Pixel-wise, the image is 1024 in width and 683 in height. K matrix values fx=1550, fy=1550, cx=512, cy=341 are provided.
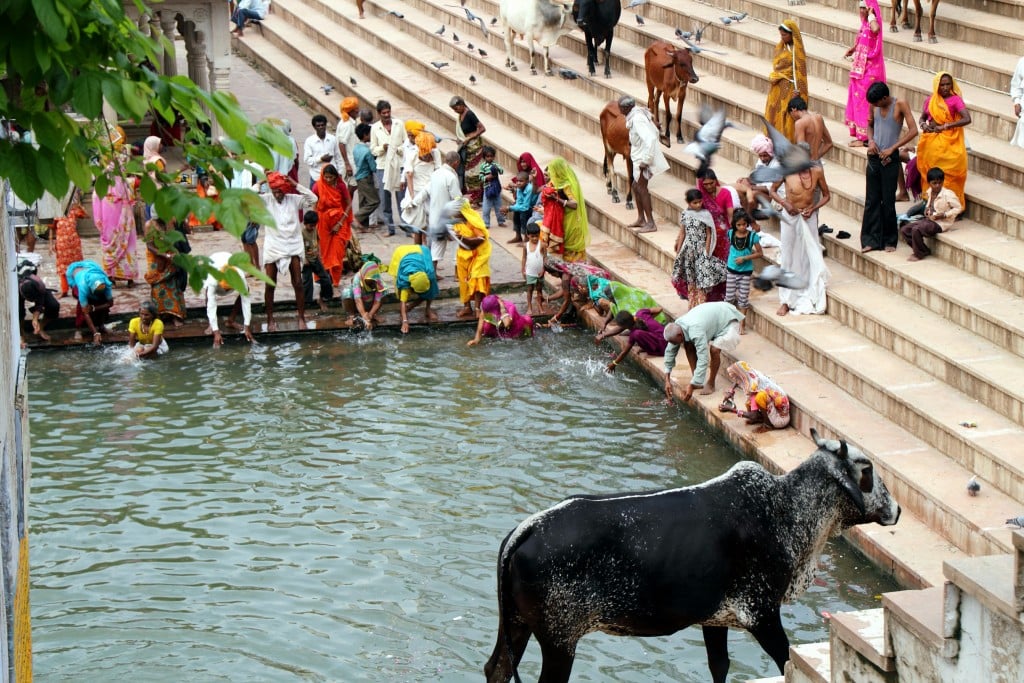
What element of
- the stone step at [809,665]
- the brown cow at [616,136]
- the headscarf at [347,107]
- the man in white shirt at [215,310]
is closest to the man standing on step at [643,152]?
the brown cow at [616,136]

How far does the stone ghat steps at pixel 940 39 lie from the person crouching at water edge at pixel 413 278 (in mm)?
5652

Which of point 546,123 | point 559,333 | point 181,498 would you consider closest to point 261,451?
point 181,498

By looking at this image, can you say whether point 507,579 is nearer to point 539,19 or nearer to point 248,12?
point 539,19

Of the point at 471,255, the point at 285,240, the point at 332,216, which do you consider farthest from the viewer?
the point at 332,216

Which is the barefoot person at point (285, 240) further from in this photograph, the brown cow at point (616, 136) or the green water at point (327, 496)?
the brown cow at point (616, 136)

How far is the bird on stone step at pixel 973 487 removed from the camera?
957cm

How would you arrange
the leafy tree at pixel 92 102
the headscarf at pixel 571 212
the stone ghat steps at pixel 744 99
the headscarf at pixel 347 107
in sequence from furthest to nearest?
the headscarf at pixel 347 107 → the headscarf at pixel 571 212 → the stone ghat steps at pixel 744 99 → the leafy tree at pixel 92 102

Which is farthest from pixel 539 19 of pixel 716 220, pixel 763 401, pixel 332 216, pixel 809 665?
pixel 809 665

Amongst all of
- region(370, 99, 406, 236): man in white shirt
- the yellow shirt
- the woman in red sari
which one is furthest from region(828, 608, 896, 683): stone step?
→ region(370, 99, 406, 236): man in white shirt

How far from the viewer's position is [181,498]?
34.7ft

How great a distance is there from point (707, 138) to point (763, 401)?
416cm

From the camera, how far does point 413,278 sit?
45.8 feet

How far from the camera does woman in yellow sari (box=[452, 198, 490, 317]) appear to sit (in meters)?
14.0

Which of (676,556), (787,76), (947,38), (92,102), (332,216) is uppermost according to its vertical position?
(92,102)
